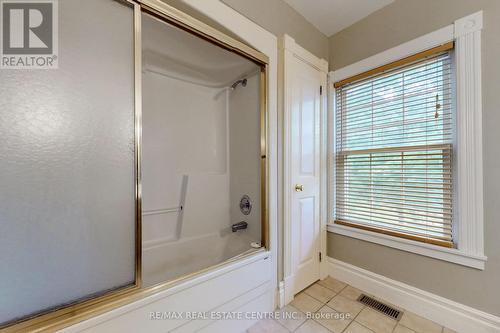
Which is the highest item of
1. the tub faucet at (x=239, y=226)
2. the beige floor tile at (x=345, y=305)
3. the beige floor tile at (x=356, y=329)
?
the tub faucet at (x=239, y=226)

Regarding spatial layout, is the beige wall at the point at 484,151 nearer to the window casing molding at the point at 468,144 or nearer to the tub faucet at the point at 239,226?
the window casing molding at the point at 468,144

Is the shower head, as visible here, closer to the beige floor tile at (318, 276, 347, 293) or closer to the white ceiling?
the white ceiling

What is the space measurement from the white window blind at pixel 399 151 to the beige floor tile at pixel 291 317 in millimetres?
950

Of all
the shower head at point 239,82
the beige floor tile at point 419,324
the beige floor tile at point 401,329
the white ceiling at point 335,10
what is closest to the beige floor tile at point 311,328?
the beige floor tile at point 401,329

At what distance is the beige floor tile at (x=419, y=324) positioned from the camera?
57.1 inches

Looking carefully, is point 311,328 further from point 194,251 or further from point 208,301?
point 194,251

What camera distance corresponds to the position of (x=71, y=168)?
0.89 metres

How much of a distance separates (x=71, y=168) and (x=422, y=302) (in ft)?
8.16

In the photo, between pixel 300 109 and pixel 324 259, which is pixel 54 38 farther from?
pixel 324 259

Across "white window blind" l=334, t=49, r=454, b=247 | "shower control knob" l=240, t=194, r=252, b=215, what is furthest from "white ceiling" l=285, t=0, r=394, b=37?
"shower control knob" l=240, t=194, r=252, b=215

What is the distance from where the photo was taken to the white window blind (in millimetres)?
1542

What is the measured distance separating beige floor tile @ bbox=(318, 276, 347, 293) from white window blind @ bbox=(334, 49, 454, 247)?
1.97 feet

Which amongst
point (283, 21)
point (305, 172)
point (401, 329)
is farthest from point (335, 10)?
point (401, 329)

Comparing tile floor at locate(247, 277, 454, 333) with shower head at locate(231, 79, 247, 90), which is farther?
shower head at locate(231, 79, 247, 90)
